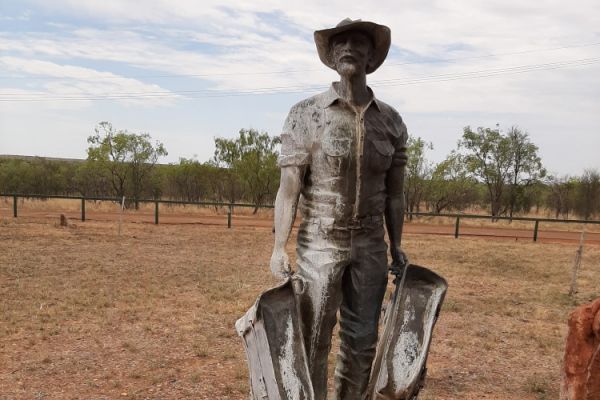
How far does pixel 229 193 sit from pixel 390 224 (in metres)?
32.7

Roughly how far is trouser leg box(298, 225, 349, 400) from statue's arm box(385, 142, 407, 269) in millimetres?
413

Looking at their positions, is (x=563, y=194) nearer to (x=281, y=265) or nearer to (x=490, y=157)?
(x=490, y=157)

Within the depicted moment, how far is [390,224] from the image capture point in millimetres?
2977

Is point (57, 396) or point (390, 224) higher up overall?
point (390, 224)

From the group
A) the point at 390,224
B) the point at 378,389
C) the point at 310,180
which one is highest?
the point at 310,180

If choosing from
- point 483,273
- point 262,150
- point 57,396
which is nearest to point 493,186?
point 262,150

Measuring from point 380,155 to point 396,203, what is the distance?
15.2 inches

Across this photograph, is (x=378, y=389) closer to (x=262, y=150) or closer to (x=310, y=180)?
(x=310, y=180)

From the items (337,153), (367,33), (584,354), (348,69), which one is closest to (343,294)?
(337,153)

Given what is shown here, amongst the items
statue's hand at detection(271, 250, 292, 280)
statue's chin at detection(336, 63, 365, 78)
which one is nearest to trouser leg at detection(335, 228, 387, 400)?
statue's hand at detection(271, 250, 292, 280)

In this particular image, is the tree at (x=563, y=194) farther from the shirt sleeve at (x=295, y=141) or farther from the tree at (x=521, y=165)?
the shirt sleeve at (x=295, y=141)

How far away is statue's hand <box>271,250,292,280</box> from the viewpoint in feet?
8.70

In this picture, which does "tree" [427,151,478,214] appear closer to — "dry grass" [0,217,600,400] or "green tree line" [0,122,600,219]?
"green tree line" [0,122,600,219]

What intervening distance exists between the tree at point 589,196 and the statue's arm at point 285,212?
3361cm
